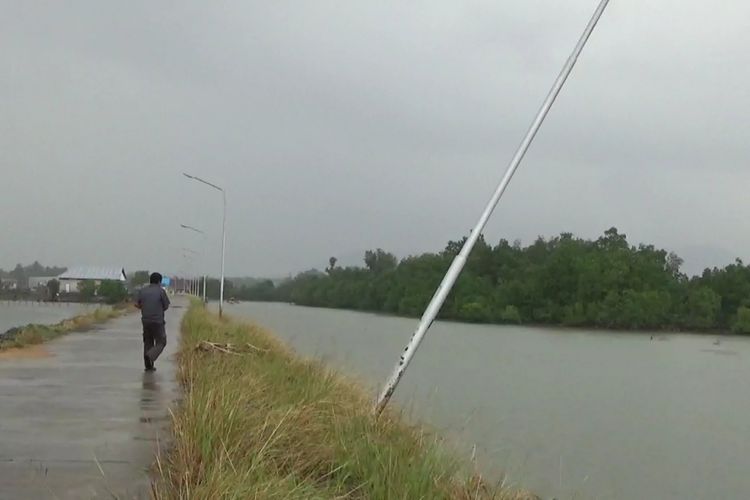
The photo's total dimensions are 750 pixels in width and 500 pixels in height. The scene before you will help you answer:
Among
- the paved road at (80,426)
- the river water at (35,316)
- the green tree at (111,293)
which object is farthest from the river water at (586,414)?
the green tree at (111,293)

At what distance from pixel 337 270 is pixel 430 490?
136 metres

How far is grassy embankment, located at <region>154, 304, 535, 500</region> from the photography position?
599 cm

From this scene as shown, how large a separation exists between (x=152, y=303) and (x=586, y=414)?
11.2 meters

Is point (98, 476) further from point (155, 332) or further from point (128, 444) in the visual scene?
point (155, 332)

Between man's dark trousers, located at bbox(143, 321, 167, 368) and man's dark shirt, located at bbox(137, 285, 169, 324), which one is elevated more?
man's dark shirt, located at bbox(137, 285, 169, 324)

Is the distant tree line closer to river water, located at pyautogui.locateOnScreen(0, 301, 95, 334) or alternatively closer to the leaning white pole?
river water, located at pyautogui.locateOnScreen(0, 301, 95, 334)

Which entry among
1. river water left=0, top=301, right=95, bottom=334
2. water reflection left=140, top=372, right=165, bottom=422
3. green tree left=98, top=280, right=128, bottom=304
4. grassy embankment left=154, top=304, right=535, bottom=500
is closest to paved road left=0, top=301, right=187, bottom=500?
water reflection left=140, top=372, right=165, bottom=422

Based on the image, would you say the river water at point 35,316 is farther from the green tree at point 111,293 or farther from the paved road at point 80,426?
the paved road at point 80,426

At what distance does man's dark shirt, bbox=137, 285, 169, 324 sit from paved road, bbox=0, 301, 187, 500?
998 millimetres

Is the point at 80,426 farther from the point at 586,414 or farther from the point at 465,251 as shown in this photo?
the point at 586,414

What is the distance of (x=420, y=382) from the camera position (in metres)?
24.2

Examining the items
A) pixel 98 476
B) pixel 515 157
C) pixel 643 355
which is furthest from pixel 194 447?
pixel 643 355

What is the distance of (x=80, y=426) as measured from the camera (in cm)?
930

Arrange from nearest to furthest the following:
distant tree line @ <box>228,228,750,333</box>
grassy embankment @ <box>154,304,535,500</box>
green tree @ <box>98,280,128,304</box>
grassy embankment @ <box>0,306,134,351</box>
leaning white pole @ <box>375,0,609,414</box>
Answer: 1. grassy embankment @ <box>154,304,535,500</box>
2. leaning white pole @ <box>375,0,609,414</box>
3. grassy embankment @ <box>0,306,134,351</box>
4. distant tree line @ <box>228,228,750,333</box>
5. green tree @ <box>98,280,128,304</box>
